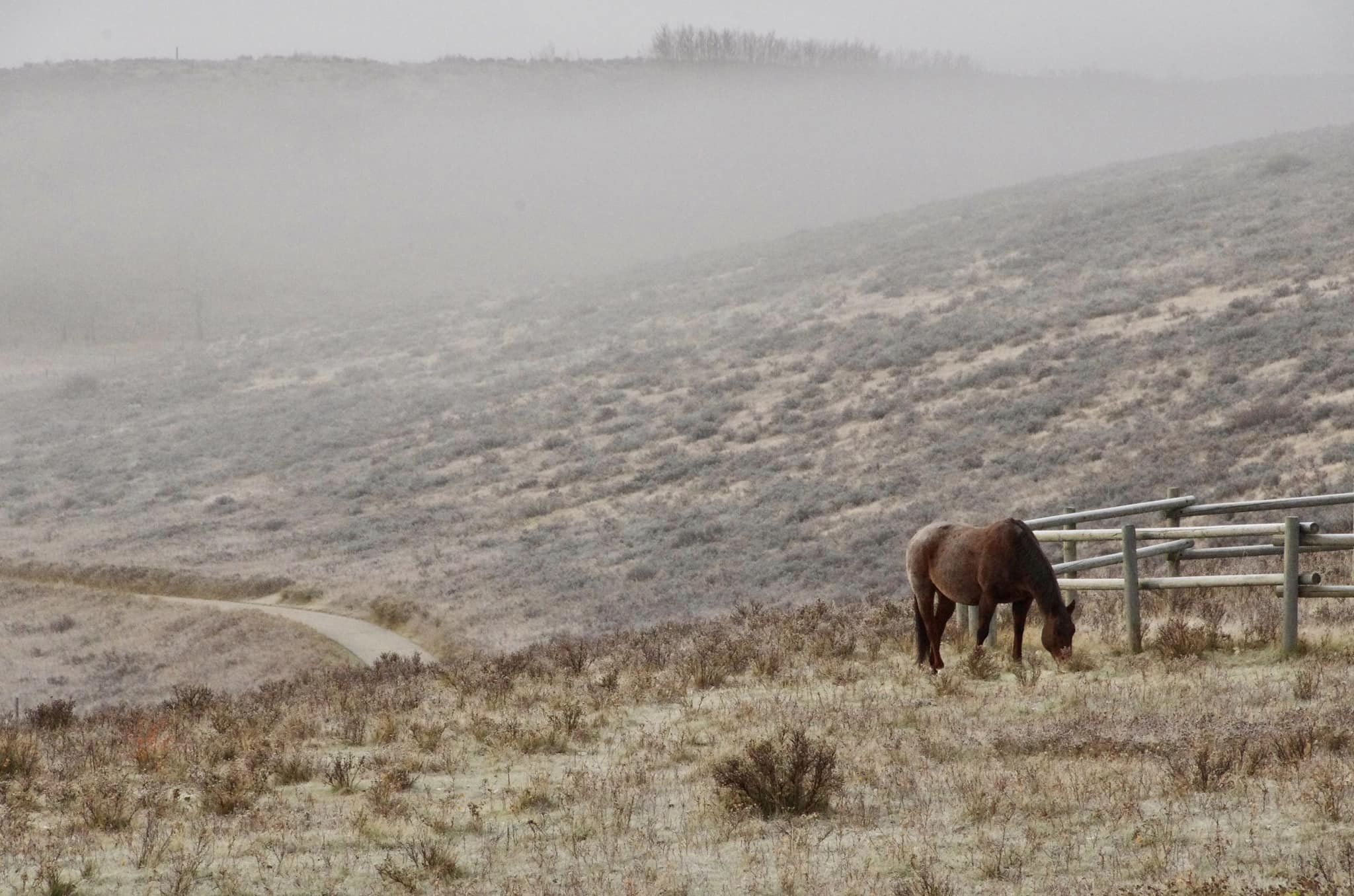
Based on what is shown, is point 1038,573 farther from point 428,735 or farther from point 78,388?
point 78,388

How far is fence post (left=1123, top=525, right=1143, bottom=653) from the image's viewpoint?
12.0 metres

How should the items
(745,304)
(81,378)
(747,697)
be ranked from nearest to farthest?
(747,697) → (745,304) → (81,378)

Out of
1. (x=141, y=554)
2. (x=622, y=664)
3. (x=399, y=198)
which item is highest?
(x=399, y=198)

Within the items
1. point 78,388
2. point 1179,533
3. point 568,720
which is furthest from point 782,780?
point 78,388

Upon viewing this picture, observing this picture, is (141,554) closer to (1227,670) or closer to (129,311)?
(1227,670)

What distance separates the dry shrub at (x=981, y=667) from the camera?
460 inches

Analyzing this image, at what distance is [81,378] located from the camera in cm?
6072

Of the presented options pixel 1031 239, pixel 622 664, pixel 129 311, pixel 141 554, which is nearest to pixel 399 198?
pixel 129 311

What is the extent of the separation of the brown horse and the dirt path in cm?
1175

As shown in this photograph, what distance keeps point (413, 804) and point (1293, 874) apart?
18.3 ft

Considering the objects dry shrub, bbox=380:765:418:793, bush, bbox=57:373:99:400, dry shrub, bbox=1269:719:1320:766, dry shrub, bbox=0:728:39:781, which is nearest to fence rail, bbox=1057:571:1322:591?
dry shrub, bbox=1269:719:1320:766

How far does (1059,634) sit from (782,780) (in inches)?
189

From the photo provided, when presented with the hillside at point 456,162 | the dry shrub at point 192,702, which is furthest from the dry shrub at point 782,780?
the hillside at point 456,162

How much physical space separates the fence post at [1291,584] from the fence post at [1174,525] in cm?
194
